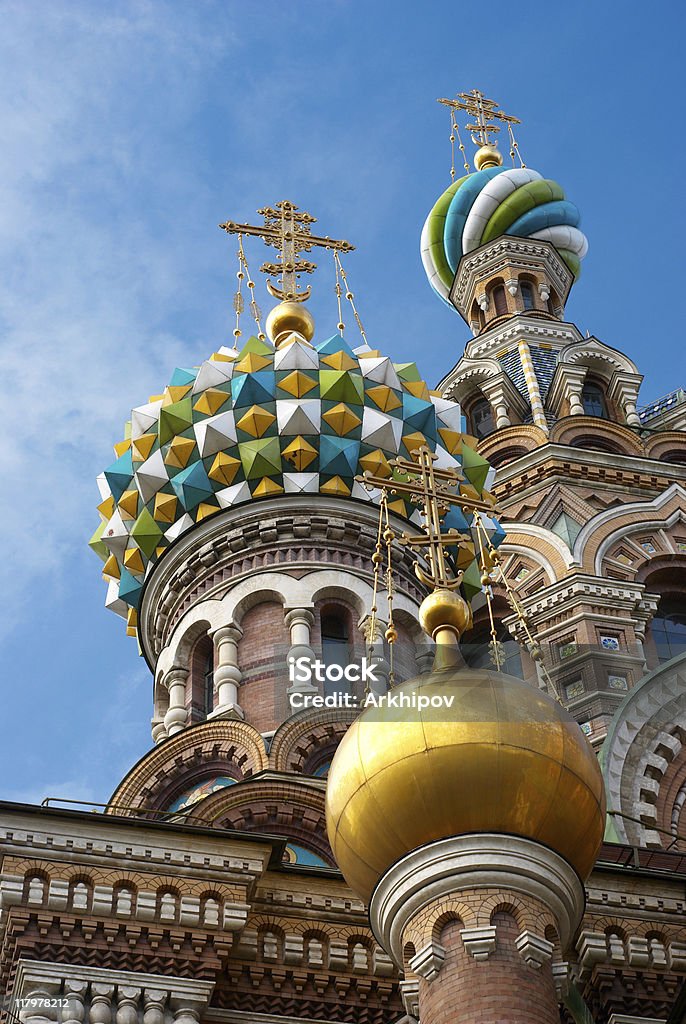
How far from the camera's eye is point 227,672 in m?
14.4

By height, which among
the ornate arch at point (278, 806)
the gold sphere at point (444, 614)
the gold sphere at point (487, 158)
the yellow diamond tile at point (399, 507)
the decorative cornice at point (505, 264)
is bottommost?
the gold sphere at point (444, 614)

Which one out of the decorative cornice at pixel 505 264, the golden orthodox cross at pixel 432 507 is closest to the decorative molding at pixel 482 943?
the golden orthodox cross at pixel 432 507

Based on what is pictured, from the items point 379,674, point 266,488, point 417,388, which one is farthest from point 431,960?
point 417,388

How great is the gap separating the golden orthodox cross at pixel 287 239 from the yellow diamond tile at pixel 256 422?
3332 millimetres

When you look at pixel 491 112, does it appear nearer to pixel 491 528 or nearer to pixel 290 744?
pixel 491 528

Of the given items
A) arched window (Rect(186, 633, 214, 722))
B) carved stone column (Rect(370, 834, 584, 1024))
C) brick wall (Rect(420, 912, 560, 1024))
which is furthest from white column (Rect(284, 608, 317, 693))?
brick wall (Rect(420, 912, 560, 1024))

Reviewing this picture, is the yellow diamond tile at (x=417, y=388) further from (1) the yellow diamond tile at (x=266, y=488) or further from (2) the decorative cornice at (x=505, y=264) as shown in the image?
(2) the decorative cornice at (x=505, y=264)

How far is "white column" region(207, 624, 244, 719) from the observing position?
14.0 m

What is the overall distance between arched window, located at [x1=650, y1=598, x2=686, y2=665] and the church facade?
0.13ft

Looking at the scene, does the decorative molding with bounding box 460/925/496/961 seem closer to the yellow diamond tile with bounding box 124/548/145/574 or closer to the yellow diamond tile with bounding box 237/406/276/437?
the yellow diamond tile with bounding box 237/406/276/437

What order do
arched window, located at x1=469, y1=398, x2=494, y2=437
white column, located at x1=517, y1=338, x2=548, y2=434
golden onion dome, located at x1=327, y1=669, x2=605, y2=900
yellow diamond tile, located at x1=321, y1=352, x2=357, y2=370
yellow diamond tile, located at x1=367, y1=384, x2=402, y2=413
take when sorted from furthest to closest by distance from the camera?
arched window, located at x1=469, y1=398, x2=494, y2=437 → white column, located at x1=517, y1=338, x2=548, y2=434 → yellow diamond tile, located at x1=321, y1=352, x2=357, y2=370 → yellow diamond tile, located at x1=367, y1=384, x2=402, y2=413 → golden onion dome, located at x1=327, y1=669, x2=605, y2=900

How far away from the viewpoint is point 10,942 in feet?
33.6

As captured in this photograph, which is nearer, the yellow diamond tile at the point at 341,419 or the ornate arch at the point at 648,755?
the ornate arch at the point at 648,755

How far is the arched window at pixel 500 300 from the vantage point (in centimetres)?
2347
